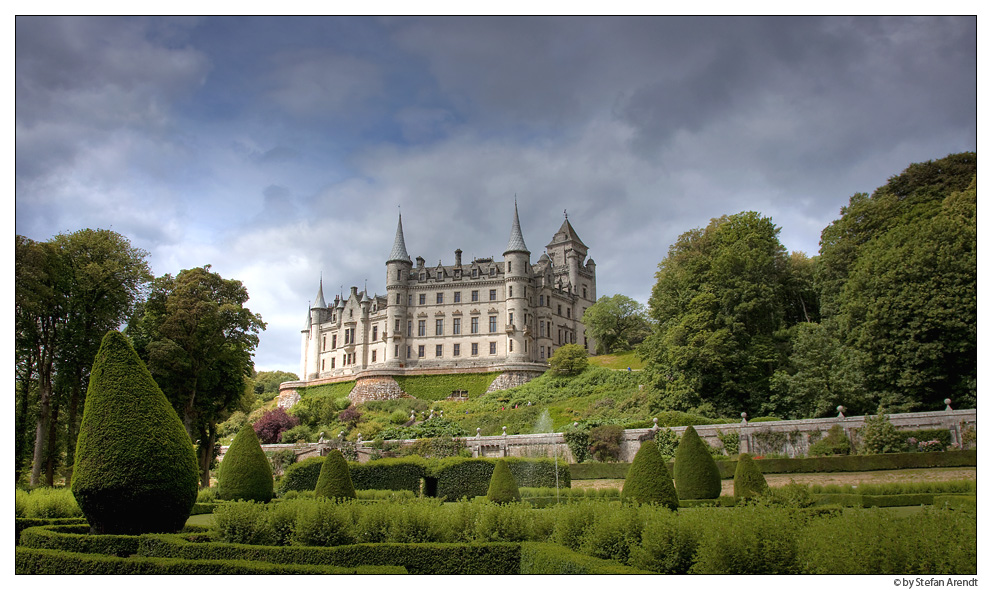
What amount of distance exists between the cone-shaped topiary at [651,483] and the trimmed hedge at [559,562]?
5.03 metres

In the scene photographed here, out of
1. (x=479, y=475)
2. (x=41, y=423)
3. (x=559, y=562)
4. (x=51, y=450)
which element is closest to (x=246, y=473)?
(x=479, y=475)

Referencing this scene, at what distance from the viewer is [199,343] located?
93.2 feet

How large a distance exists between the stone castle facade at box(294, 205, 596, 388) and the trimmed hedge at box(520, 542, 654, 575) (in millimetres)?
47054

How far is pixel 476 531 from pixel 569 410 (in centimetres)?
3162

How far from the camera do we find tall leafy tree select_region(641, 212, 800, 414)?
31.0 meters

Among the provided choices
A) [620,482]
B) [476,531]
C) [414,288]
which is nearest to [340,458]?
[476,531]

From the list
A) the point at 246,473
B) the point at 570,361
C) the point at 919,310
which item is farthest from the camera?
the point at 570,361

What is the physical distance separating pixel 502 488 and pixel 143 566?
9105 mm

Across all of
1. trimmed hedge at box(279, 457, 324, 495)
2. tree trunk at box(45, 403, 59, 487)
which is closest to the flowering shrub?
tree trunk at box(45, 403, 59, 487)

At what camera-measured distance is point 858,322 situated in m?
25.9

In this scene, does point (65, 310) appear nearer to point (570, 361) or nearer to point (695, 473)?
point (695, 473)

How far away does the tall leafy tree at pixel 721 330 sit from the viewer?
102ft

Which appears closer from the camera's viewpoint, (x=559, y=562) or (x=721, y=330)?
(x=559, y=562)

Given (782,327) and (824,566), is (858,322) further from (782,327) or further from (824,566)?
(824,566)
